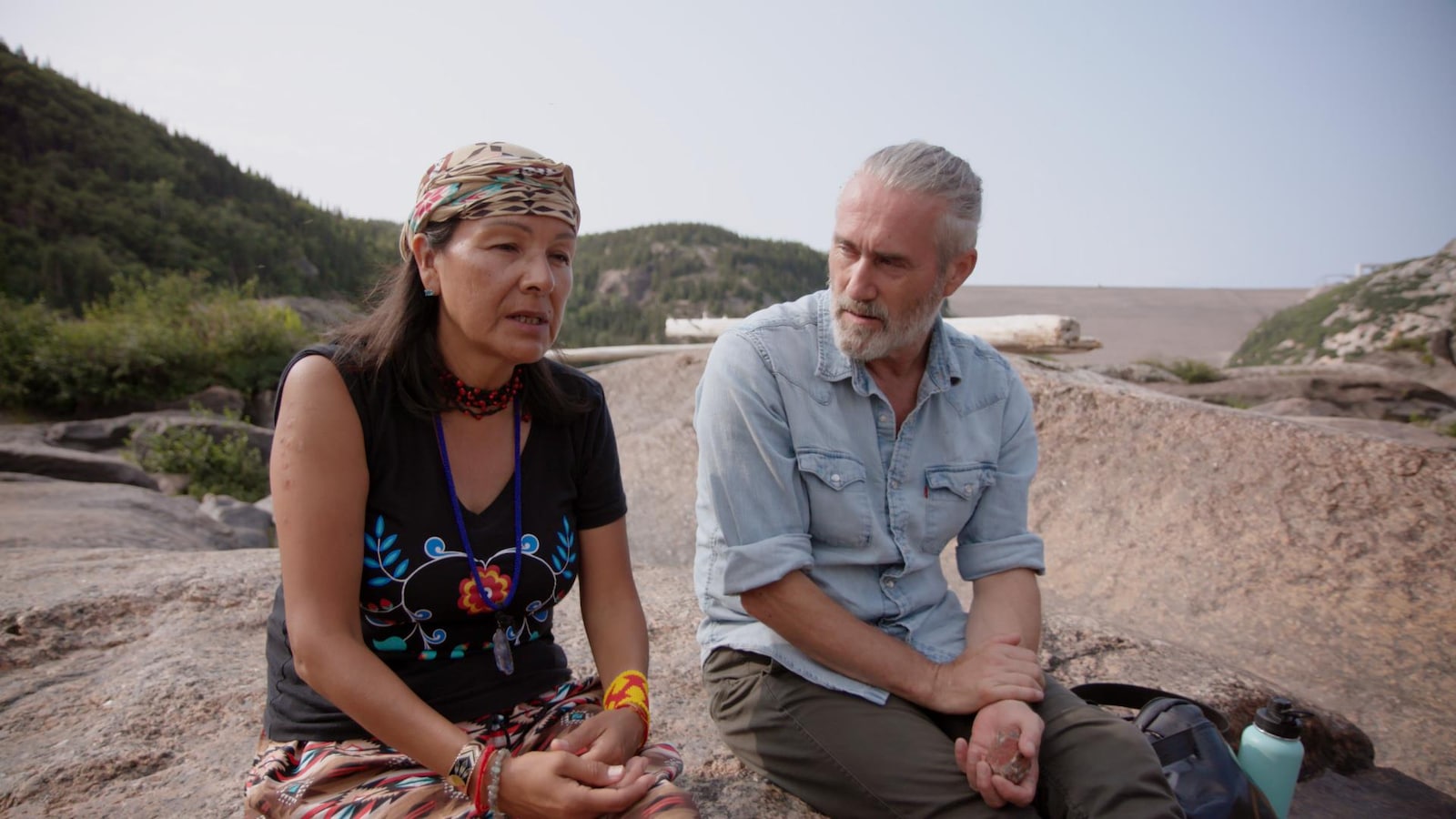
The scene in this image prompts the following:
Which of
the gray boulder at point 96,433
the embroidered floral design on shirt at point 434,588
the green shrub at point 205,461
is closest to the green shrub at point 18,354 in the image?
the gray boulder at point 96,433

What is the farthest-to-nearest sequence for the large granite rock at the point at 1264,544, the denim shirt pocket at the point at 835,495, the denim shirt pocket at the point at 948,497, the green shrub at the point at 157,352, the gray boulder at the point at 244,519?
the green shrub at the point at 157,352 → the gray boulder at the point at 244,519 → the large granite rock at the point at 1264,544 → the denim shirt pocket at the point at 948,497 → the denim shirt pocket at the point at 835,495

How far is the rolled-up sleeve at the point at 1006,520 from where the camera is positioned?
2.27 m

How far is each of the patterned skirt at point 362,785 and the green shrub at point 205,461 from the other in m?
9.47

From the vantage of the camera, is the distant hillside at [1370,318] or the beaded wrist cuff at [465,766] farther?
the distant hillside at [1370,318]

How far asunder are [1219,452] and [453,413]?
5.41 metres

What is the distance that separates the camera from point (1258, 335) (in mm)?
21953

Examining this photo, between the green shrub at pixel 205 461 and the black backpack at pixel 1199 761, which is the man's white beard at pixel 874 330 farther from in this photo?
the green shrub at pixel 205 461

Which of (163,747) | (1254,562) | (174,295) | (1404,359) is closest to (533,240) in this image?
(163,747)

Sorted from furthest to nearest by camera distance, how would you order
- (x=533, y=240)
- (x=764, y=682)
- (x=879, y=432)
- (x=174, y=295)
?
(x=174, y=295), (x=879, y=432), (x=764, y=682), (x=533, y=240)

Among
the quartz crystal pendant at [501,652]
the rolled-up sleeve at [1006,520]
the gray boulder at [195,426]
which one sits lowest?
the gray boulder at [195,426]

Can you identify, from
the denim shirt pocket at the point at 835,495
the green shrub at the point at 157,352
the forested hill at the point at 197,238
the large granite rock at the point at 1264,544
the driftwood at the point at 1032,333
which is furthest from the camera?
the forested hill at the point at 197,238

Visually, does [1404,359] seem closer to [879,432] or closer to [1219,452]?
[1219,452]

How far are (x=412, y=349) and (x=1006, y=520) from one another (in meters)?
1.52

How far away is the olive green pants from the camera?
1.75 metres
